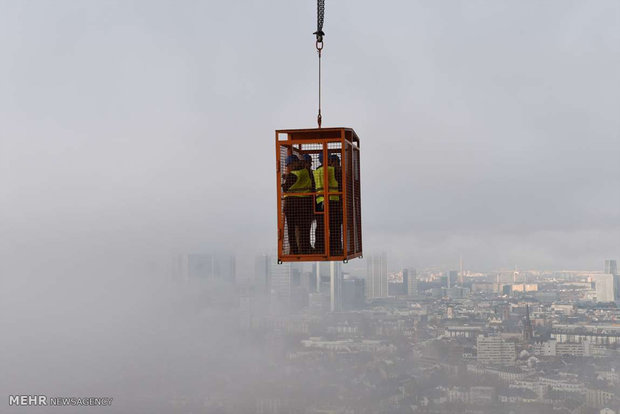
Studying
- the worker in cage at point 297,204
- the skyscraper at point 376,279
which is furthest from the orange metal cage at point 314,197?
the skyscraper at point 376,279

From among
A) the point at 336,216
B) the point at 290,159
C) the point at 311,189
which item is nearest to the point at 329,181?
the point at 311,189

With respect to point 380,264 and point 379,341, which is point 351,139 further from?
point 379,341

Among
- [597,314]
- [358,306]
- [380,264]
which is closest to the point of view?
[380,264]

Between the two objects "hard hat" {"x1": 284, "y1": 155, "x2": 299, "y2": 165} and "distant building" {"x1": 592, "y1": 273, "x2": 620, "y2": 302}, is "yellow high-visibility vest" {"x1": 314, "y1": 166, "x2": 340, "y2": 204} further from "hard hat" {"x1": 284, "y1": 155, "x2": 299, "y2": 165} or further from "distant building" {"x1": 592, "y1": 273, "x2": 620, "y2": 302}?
"distant building" {"x1": 592, "y1": 273, "x2": 620, "y2": 302}

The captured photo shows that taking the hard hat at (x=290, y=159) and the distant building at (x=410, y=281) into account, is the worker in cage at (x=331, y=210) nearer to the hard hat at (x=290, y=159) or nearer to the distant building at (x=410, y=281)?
the hard hat at (x=290, y=159)

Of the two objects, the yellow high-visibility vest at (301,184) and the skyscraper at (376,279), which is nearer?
the yellow high-visibility vest at (301,184)

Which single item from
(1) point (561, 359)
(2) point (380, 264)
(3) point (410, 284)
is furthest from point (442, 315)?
(2) point (380, 264)

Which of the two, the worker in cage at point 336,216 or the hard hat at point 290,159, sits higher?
the hard hat at point 290,159
